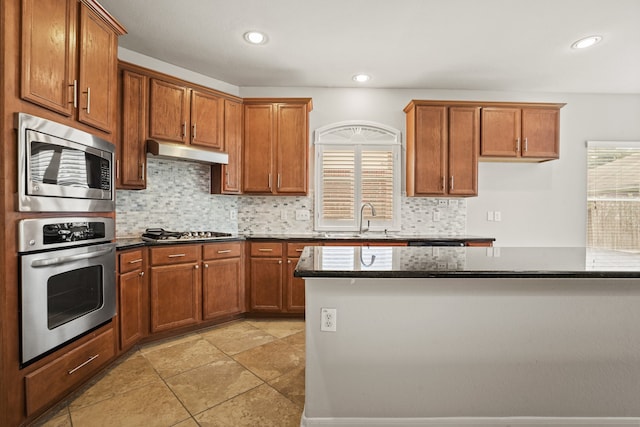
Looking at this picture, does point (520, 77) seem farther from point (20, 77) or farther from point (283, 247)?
point (20, 77)

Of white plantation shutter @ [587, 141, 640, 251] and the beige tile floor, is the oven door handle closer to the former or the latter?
the beige tile floor

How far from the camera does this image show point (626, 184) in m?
4.01

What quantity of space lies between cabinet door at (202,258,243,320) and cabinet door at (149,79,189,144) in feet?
4.35

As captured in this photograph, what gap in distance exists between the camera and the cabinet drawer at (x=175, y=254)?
8.90 ft

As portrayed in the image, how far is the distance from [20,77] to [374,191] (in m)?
3.27

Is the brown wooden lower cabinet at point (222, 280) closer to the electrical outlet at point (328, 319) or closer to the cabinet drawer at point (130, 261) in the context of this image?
the cabinet drawer at point (130, 261)

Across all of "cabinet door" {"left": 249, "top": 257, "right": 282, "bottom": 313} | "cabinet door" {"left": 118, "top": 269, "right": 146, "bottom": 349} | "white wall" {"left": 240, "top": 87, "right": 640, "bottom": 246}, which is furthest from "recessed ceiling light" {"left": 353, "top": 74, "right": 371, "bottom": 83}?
"cabinet door" {"left": 118, "top": 269, "right": 146, "bottom": 349}

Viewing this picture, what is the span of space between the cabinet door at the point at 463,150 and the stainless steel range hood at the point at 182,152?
261 cm

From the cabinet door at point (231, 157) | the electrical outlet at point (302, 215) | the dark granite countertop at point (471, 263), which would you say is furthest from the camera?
the electrical outlet at point (302, 215)

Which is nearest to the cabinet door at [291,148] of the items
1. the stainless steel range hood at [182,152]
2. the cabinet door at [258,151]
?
the cabinet door at [258,151]

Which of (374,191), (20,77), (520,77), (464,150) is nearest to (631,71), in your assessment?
(520,77)

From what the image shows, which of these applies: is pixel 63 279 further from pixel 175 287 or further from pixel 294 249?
pixel 294 249

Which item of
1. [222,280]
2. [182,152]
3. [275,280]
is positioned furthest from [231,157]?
[275,280]

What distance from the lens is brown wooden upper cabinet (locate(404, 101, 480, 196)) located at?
362 centimetres
